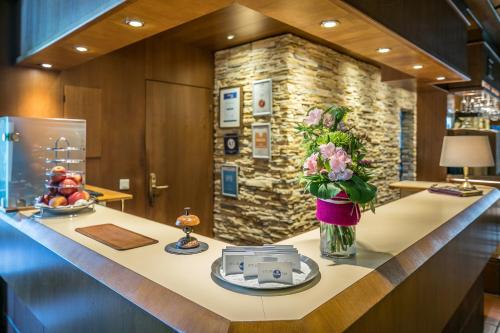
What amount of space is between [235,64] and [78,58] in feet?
6.33

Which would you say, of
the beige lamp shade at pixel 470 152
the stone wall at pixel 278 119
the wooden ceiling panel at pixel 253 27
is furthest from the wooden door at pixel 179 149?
the beige lamp shade at pixel 470 152

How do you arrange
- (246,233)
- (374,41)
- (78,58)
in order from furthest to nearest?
(246,233)
(78,58)
(374,41)

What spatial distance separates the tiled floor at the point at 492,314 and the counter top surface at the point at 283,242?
116 cm

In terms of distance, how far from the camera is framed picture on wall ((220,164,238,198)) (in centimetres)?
439

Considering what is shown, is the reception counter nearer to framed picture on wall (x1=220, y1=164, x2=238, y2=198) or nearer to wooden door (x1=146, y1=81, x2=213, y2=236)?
wooden door (x1=146, y1=81, x2=213, y2=236)

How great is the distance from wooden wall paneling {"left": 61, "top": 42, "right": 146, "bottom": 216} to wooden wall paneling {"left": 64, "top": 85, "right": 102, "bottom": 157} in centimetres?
4

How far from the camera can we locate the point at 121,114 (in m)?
3.74

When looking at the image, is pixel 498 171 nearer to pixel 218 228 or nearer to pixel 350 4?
pixel 218 228

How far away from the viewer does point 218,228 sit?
4.62 m

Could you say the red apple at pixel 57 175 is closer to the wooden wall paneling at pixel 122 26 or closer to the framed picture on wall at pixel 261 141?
the wooden wall paneling at pixel 122 26

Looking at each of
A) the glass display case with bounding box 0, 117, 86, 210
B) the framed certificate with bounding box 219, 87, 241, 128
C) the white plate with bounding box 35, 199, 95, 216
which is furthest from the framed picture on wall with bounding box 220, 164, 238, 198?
the white plate with bounding box 35, 199, 95, 216

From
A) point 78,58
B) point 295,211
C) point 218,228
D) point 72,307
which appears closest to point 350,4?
point 72,307

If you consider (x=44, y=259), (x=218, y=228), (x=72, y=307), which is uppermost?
(x=44, y=259)

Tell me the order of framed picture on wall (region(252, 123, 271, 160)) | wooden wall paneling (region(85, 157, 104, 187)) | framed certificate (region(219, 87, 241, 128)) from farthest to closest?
framed certificate (region(219, 87, 241, 128)) < framed picture on wall (region(252, 123, 271, 160)) < wooden wall paneling (region(85, 157, 104, 187))
